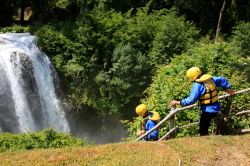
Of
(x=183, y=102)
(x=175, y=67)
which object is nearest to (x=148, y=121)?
(x=183, y=102)

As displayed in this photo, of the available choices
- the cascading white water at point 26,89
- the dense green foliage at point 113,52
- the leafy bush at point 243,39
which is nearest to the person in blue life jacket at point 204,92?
the dense green foliage at point 113,52

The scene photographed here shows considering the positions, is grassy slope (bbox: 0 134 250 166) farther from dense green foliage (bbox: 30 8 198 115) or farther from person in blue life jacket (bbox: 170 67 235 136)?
dense green foliage (bbox: 30 8 198 115)

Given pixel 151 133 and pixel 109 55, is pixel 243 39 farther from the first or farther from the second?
pixel 151 133

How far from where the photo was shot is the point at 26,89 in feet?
78.9

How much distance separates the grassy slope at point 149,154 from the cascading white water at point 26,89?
14.4 m

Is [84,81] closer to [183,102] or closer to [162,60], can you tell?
[162,60]

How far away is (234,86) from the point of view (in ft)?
45.7

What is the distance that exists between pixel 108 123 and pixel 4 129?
6051 mm

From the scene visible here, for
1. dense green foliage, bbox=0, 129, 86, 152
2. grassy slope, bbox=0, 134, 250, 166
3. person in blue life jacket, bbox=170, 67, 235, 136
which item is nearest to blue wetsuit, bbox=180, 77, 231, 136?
person in blue life jacket, bbox=170, 67, 235, 136

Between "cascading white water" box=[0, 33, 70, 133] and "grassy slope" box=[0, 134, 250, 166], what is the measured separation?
47.3 feet

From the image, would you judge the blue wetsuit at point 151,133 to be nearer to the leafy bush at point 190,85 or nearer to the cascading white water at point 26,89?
the leafy bush at point 190,85

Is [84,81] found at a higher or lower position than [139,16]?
lower

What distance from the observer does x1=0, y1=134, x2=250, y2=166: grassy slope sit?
28.2 feet

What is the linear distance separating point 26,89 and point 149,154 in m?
Answer: 16.2
